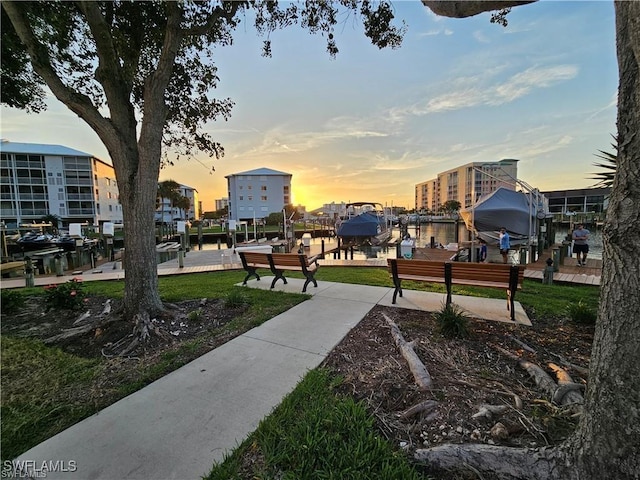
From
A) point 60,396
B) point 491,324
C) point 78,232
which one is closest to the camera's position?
point 60,396

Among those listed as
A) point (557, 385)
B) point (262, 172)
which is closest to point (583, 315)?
point (557, 385)

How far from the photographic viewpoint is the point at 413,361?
11.1ft

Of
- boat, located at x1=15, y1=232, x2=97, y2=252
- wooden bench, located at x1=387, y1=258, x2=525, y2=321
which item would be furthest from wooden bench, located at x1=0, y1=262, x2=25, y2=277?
wooden bench, located at x1=387, y1=258, x2=525, y2=321

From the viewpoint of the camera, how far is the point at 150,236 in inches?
203

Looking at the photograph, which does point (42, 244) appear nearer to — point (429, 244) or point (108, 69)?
point (108, 69)

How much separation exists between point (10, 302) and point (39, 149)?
209 ft

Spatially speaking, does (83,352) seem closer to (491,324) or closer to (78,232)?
(491,324)

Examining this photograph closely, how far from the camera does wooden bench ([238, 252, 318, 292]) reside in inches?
289

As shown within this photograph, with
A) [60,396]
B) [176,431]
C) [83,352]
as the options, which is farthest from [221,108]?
[176,431]

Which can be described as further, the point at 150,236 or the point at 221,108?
the point at 221,108

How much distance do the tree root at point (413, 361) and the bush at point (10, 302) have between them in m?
7.92

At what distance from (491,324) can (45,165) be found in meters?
69.8

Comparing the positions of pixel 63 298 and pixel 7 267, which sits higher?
pixel 63 298

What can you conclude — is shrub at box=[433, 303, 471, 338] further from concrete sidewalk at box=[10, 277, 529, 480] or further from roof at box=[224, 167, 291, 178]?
roof at box=[224, 167, 291, 178]
